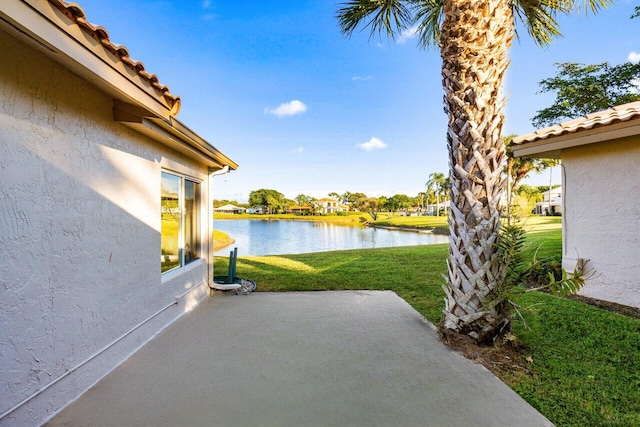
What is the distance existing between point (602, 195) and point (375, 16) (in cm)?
546

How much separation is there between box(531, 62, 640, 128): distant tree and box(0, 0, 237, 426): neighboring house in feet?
76.8

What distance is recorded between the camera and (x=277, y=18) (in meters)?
12.2

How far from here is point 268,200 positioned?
89562mm

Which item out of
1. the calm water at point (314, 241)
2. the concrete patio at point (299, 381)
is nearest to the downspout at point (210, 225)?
the concrete patio at point (299, 381)

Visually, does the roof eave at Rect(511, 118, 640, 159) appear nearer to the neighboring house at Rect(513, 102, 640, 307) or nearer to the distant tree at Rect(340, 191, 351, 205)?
the neighboring house at Rect(513, 102, 640, 307)

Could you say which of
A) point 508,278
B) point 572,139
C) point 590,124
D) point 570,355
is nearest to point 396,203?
point 572,139

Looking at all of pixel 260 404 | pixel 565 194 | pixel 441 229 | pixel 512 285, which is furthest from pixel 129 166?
pixel 441 229

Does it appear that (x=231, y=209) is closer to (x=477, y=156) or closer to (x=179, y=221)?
(x=179, y=221)

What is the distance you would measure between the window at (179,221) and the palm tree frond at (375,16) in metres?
4.50

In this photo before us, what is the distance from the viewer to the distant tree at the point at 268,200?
89.7m

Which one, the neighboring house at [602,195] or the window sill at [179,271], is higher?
the neighboring house at [602,195]

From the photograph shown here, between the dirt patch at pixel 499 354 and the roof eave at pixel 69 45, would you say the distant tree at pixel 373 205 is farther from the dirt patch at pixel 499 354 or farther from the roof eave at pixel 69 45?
Result: the roof eave at pixel 69 45

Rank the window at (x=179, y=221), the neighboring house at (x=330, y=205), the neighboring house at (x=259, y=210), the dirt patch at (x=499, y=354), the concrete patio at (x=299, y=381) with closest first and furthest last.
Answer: the concrete patio at (x=299, y=381), the dirt patch at (x=499, y=354), the window at (x=179, y=221), the neighboring house at (x=259, y=210), the neighboring house at (x=330, y=205)

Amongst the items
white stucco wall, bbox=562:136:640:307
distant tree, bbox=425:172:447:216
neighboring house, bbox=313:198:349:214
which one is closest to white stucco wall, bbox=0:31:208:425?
white stucco wall, bbox=562:136:640:307
